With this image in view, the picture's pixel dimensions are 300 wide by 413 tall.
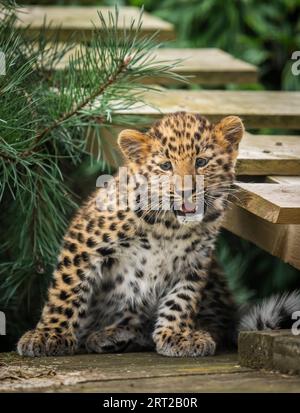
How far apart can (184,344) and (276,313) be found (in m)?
0.44

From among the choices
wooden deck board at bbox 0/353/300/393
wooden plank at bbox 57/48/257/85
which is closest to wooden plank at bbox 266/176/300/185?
wooden deck board at bbox 0/353/300/393

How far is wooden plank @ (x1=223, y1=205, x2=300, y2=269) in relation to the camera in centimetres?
526

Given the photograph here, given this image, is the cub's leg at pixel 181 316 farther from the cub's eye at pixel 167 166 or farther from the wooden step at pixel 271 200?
the cub's eye at pixel 167 166

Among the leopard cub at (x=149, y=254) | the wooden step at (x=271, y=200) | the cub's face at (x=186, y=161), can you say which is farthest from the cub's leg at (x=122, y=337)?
the wooden step at (x=271, y=200)

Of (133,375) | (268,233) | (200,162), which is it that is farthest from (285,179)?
Answer: (133,375)

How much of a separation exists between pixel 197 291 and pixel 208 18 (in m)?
4.68

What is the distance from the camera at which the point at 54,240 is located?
6133 mm

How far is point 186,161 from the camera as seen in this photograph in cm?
523

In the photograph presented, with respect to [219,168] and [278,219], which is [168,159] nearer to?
[219,168]

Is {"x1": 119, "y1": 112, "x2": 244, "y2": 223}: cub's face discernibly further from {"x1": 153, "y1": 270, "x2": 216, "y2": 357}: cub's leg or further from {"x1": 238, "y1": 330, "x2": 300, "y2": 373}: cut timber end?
{"x1": 238, "y1": 330, "x2": 300, "y2": 373}: cut timber end

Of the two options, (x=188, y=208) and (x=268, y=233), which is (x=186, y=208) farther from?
(x=268, y=233)

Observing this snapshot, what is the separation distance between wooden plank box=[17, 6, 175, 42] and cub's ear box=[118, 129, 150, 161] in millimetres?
1987

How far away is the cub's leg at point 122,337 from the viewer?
5.46 m
